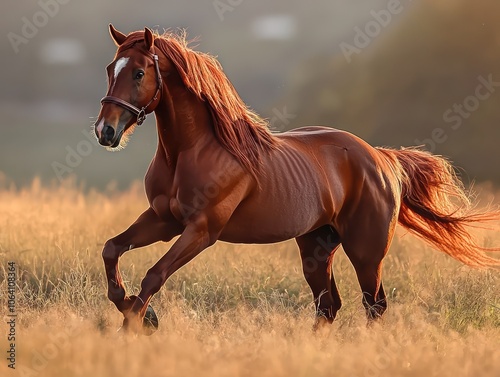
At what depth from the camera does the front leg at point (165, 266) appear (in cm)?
502

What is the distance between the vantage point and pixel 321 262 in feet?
21.5

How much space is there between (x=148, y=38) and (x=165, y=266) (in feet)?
4.72

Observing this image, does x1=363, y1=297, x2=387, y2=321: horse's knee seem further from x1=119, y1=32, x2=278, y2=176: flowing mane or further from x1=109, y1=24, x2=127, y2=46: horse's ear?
x1=109, y1=24, x2=127, y2=46: horse's ear

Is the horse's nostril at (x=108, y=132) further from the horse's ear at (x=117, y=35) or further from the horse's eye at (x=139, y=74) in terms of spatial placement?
the horse's ear at (x=117, y=35)

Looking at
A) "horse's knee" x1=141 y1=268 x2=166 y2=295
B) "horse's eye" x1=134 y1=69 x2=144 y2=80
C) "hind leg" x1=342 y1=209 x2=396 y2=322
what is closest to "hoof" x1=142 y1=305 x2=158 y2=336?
"horse's knee" x1=141 y1=268 x2=166 y2=295

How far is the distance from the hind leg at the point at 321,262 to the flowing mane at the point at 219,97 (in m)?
1.10

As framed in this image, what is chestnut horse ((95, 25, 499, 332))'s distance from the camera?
512 centimetres

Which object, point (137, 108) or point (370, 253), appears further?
point (370, 253)

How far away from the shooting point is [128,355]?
4.16 metres

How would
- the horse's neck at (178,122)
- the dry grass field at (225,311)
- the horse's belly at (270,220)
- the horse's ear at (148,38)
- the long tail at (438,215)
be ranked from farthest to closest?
the long tail at (438,215)
the horse's belly at (270,220)
the horse's neck at (178,122)
the horse's ear at (148,38)
the dry grass field at (225,311)

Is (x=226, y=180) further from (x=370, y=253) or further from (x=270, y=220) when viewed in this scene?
(x=370, y=253)

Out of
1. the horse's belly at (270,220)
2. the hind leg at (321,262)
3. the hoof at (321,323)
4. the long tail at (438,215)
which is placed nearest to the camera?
the horse's belly at (270,220)

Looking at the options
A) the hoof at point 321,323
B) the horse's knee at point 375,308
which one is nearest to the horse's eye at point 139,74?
the hoof at point 321,323

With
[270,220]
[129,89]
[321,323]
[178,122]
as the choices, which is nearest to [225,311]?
[321,323]
